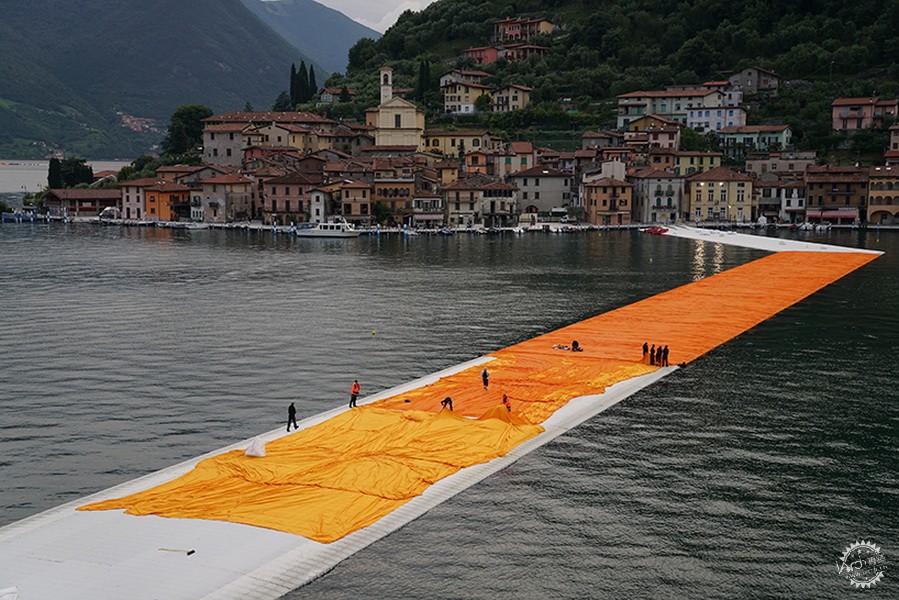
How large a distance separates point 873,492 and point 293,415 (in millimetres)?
17330

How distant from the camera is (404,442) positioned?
29812 millimetres

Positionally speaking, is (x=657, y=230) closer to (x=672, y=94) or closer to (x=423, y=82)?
(x=672, y=94)

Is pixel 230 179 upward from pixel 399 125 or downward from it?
downward

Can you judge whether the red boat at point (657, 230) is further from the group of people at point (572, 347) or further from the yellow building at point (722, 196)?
the group of people at point (572, 347)

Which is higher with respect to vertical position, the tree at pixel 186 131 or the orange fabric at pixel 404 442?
the tree at pixel 186 131

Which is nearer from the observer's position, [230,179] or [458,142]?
[230,179]

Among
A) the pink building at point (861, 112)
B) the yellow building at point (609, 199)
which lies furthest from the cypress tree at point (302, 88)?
the pink building at point (861, 112)

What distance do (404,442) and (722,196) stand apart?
110 meters

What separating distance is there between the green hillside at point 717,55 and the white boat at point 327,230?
4977cm

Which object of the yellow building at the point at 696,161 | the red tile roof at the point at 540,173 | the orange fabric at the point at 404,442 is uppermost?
the yellow building at the point at 696,161

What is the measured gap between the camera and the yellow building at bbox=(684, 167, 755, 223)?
131 m

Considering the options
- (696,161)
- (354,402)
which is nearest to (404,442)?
(354,402)

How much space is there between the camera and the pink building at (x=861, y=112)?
463 ft

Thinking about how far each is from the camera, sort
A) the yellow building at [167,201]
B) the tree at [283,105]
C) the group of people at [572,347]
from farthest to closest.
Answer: the tree at [283,105]
the yellow building at [167,201]
the group of people at [572,347]
